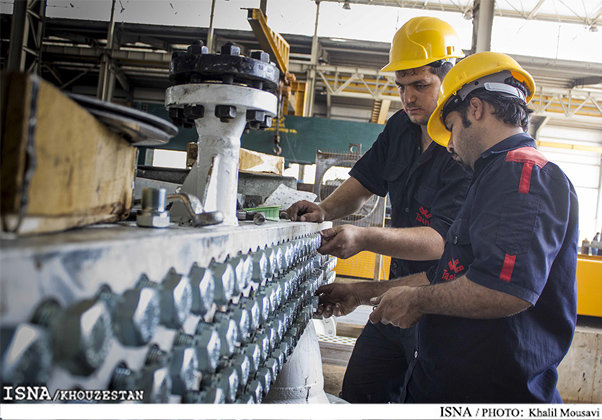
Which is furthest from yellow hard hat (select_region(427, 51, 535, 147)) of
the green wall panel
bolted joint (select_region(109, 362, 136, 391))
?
the green wall panel

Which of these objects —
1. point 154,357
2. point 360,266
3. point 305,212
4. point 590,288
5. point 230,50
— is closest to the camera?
point 154,357

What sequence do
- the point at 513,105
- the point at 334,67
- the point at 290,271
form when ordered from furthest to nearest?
1. the point at 334,67
2. the point at 513,105
3. the point at 290,271

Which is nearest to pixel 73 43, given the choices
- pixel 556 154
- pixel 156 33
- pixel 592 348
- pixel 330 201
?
pixel 156 33

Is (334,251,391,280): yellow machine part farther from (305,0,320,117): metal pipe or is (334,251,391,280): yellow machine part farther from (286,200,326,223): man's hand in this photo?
(286,200,326,223): man's hand

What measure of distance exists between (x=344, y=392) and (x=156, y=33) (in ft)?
30.0

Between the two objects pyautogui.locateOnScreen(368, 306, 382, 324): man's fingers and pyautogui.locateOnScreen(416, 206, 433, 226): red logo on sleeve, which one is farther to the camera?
pyautogui.locateOnScreen(416, 206, 433, 226): red logo on sleeve

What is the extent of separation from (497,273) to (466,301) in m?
0.11

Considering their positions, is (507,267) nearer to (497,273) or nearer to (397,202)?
(497,273)

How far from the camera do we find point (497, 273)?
109 centimetres

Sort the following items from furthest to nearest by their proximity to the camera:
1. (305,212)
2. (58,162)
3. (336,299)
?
1. (336,299)
2. (305,212)
3. (58,162)

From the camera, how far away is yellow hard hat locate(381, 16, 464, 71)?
6.35 feet

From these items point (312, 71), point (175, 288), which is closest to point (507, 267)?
point (175, 288)

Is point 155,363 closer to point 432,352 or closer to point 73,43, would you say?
point 432,352

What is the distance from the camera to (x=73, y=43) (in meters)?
10.1
